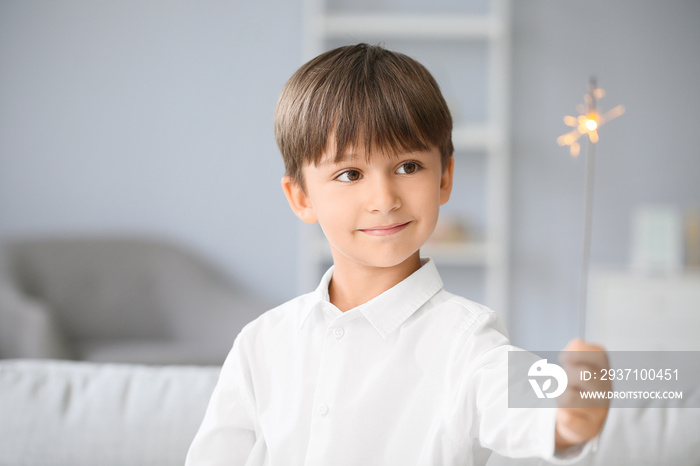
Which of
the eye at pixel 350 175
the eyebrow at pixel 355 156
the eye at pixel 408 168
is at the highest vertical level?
the eyebrow at pixel 355 156

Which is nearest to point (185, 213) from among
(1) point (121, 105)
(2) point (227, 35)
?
(1) point (121, 105)

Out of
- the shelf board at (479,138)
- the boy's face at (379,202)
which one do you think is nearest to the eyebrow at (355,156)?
the boy's face at (379,202)

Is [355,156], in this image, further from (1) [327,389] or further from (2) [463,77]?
(2) [463,77]

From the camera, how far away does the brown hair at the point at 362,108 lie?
0.80 metres

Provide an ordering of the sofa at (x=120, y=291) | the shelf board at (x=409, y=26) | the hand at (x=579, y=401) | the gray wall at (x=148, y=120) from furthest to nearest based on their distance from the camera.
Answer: the gray wall at (x=148, y=120) < the shelf board at (x=409, y=26) < the sofa at (x=120, y=291) < the hand at (x=579, y=401)

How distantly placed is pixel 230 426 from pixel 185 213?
2.69 metres

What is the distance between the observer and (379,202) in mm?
776

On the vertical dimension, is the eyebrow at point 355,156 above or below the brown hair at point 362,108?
below

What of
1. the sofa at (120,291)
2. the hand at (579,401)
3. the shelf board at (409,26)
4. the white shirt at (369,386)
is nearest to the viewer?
the hand at (579,401)

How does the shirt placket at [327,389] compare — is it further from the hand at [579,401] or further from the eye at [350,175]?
the hand at [579,401]

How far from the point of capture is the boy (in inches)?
30.4

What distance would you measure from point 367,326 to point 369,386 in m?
0.08

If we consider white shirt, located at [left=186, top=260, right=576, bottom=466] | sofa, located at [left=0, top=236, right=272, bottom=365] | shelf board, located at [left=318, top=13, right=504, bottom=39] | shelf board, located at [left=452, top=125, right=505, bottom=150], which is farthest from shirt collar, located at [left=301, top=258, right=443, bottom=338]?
shelf board, located at [left=318, top=13, right=504, bottom=39]

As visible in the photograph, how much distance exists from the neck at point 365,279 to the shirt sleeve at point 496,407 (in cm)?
14
